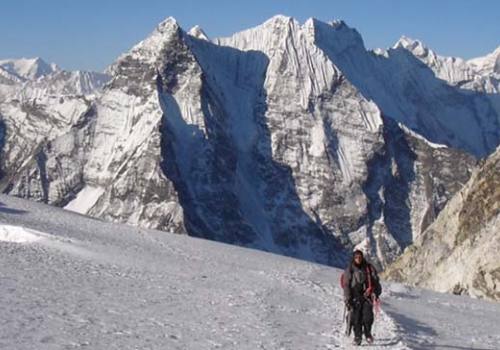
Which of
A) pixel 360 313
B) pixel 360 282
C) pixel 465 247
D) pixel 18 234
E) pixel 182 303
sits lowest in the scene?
pixel 182 303

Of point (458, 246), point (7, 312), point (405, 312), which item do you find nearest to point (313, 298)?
Answer: point (405, 312)

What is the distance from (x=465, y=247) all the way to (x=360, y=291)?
152 ft

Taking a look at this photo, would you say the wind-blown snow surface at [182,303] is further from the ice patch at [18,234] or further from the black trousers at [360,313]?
the black trousers at [360,313]

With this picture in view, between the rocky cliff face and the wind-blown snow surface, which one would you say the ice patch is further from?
the rocky cliff face

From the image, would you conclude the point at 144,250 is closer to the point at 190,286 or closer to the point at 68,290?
the point at 190,286

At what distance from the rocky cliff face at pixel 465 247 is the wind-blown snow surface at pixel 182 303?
614 inches

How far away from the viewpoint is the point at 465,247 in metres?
70.5

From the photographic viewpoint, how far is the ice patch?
48.8 m

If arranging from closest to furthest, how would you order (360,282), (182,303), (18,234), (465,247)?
(360,282) → (182,303) → (18,234) → (465,247)

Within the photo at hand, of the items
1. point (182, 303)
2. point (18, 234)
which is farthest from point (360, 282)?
point (18, 234)

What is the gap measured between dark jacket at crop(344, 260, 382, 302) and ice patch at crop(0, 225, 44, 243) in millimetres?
26196

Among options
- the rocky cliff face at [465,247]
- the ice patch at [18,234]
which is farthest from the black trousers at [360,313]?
the rocky cliff face at [465,247]

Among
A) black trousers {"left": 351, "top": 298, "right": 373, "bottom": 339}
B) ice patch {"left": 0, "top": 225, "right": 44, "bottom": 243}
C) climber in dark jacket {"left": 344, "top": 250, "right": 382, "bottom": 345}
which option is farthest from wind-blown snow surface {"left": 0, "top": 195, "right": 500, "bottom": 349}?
climber in dark jacket {"left": 344, "top": 250, "right": 382, "bottom": 345}

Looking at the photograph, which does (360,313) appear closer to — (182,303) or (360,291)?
(360,291)
